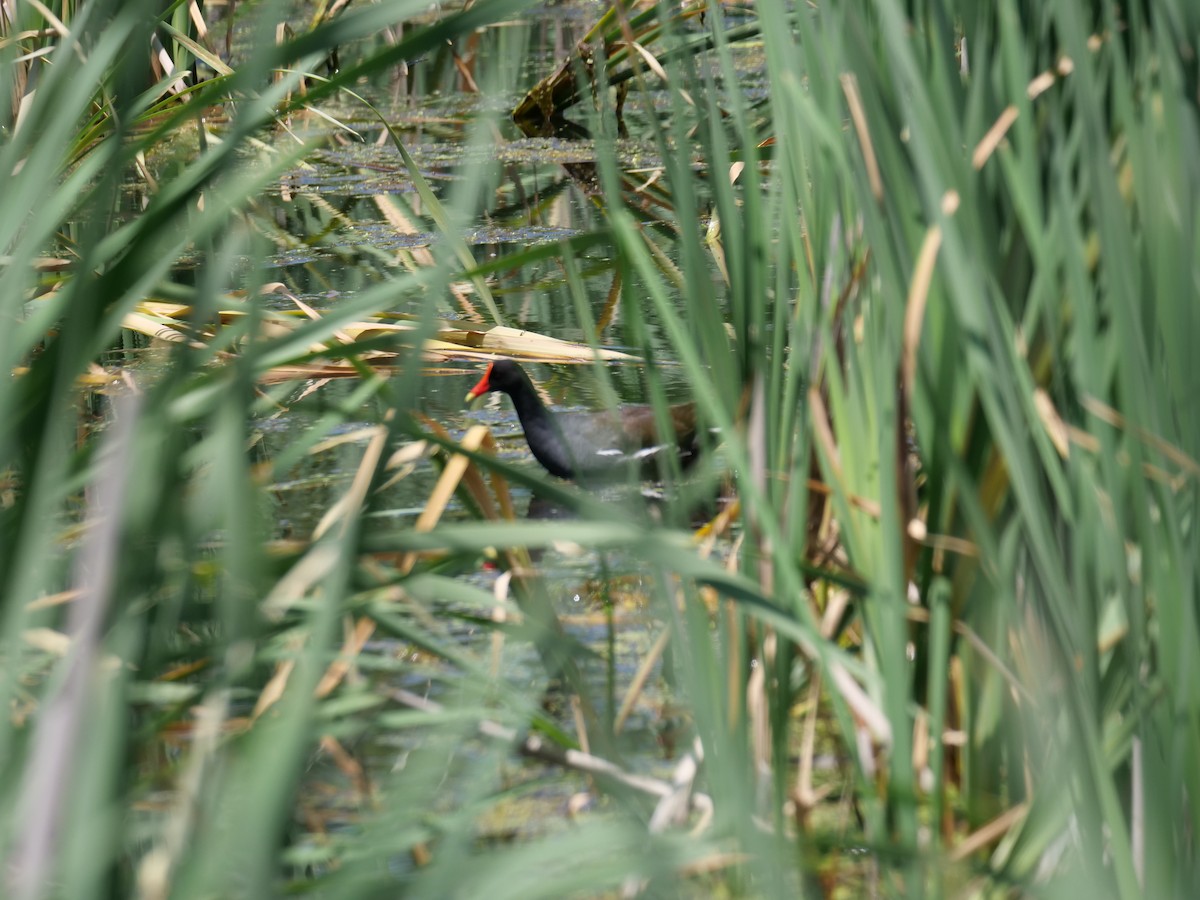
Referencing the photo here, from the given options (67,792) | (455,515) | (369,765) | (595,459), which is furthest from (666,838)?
(595,459)

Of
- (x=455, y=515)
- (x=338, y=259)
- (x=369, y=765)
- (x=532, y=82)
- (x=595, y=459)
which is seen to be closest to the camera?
(x=369, y=765)

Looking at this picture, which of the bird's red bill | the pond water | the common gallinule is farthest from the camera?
the bird's red bill

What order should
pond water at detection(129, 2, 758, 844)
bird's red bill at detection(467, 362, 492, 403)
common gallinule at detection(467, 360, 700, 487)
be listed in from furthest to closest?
bird's red bill at detection(467, 362, 492, 403) < common gallinule at detection(467, 360, 700, 487) < pond water at detection(129, 2, 758, 844)

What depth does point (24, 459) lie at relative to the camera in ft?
3.82

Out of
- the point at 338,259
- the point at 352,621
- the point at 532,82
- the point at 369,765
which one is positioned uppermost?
the point at 532,82

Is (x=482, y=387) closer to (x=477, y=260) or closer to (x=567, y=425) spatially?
(x=567, y=425)

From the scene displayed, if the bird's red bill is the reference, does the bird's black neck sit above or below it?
below

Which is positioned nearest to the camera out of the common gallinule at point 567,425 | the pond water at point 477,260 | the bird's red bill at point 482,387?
the pond water at point 477,260

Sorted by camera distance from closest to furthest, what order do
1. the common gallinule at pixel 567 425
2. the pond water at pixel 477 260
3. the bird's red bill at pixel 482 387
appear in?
1. the pond water at pixel 477 260
2. the common gallinule at pixel 567 425
3. the bird's red bill at pixel 482 387

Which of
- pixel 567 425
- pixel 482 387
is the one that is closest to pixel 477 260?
pixel 482 387

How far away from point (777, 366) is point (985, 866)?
506 millimetres

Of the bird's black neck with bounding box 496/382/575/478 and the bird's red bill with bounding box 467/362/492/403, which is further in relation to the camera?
the bird's red bill with bounding box 467/362/492/403

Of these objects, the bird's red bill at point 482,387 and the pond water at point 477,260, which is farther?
the bird's red bill at point 482,387

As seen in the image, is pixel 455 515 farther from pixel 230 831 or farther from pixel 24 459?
pixel 230 831
